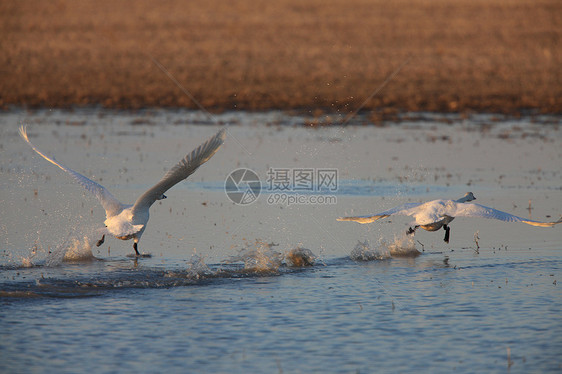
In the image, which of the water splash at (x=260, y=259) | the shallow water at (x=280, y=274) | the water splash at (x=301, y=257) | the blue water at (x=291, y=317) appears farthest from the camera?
the water splash at (x=301, y=257)

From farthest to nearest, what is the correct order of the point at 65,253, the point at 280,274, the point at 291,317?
the point at 65,253
the point at 280,274
the point at 291,317

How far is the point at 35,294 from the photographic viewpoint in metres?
10.1

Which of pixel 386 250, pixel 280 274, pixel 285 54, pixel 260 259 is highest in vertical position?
pixel 285 54

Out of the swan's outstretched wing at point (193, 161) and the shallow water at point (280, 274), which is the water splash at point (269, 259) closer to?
the shallow water at point (280, 274)

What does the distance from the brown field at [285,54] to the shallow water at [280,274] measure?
1001 centimetres

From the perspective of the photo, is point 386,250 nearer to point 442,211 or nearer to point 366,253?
point 366,253

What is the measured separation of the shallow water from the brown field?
10.0 metres

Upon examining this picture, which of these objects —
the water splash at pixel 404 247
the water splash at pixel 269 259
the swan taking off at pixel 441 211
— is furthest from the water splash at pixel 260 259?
the water splash at pixel 404 247

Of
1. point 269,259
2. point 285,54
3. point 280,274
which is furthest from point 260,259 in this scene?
point 285,54

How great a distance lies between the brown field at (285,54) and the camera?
29.7 metres

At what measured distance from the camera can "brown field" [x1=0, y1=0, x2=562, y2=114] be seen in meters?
29.7

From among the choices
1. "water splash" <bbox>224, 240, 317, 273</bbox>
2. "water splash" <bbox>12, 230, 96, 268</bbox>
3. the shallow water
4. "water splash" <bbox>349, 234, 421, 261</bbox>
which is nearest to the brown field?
the shallow water

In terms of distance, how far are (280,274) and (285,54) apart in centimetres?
3062

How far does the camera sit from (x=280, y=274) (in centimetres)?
1142
